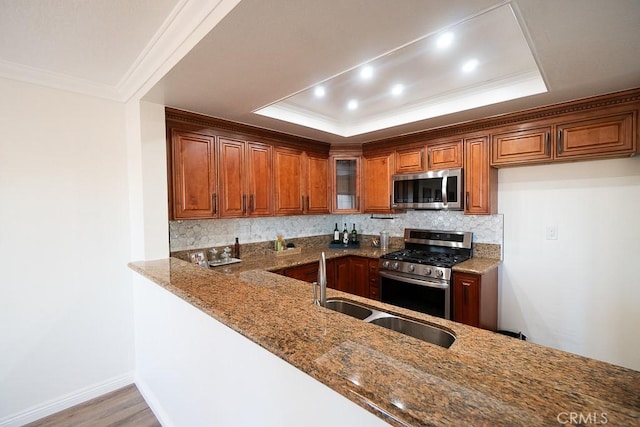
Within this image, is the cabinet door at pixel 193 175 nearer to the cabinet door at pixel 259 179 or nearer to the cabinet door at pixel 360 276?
the cabinet door at pixel 259 179

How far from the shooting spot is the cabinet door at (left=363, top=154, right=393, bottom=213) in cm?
362

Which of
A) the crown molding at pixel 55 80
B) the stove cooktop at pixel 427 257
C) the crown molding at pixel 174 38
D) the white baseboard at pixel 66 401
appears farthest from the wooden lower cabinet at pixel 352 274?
the crown molding at pixel 55 80

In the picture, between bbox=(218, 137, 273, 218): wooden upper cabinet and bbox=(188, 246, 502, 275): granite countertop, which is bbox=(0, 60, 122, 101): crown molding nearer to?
bbox=(218, 137, 273, 218): wooden upper cabinet

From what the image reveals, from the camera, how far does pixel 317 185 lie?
12.3 ft

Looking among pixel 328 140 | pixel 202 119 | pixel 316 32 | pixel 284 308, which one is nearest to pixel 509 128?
pixel 328 140

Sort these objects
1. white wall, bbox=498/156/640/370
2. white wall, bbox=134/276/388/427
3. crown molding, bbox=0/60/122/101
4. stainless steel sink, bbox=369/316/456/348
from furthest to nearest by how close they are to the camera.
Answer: white wall, bbox=498/156/640/370 < crown molding, bbox=0/60/122/101 < stainless steel sink, bbox=369/316/456/348 < white wall, bbox=134/276/388/427

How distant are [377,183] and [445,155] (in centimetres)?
90

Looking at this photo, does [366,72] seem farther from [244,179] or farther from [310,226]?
[310,226]

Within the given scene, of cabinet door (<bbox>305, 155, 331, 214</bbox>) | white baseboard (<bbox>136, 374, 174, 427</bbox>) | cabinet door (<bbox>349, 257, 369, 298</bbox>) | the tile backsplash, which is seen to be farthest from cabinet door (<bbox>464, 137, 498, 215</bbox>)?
white baseboard (<bbox>136, 374, 174, 427</bbox>)

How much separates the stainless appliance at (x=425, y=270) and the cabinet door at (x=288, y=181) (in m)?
1.25

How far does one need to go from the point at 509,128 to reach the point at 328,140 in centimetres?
197

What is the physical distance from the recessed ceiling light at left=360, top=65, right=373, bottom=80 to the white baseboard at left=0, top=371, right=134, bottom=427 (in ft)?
10.7

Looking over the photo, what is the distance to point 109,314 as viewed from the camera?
2449mm

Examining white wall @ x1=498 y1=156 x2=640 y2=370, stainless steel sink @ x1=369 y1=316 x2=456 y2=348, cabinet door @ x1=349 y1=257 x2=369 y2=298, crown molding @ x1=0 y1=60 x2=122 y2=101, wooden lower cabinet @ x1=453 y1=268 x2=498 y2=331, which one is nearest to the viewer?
stainless steel sink @ x1=369 y1=316 x2=456 y2=348
